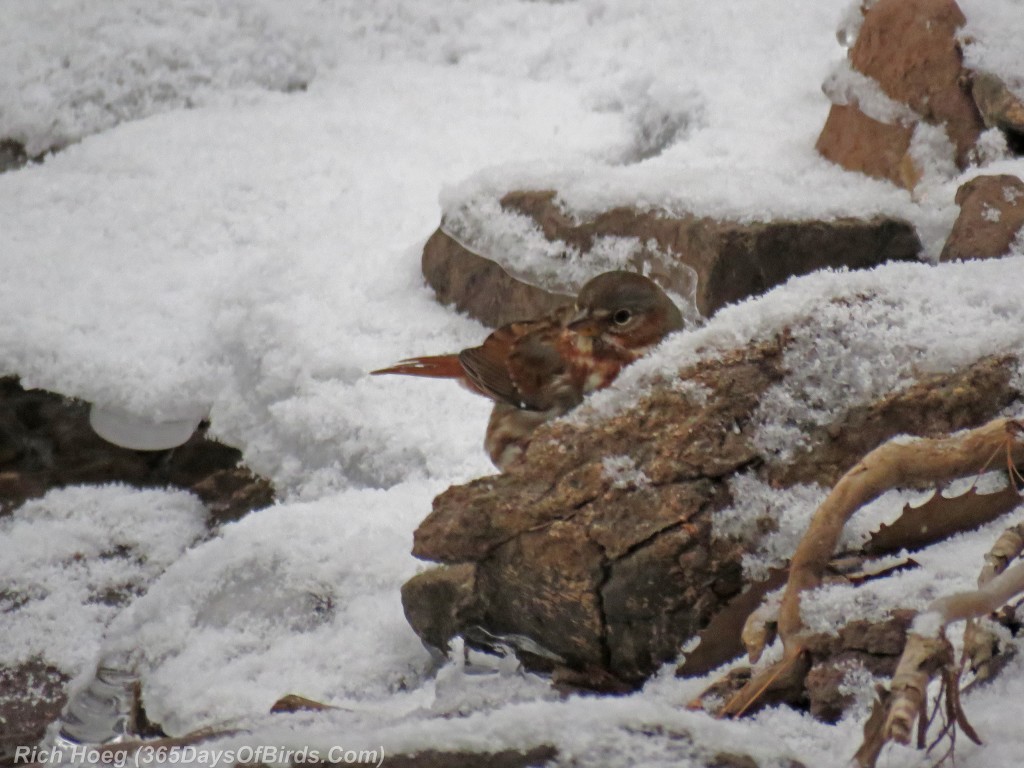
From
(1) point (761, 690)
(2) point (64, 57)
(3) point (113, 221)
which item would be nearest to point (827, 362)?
(1) point (761, 690)

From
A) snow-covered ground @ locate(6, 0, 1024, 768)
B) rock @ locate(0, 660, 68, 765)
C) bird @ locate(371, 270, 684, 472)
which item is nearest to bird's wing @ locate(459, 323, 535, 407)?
bird @ locate(371, 270, 684, 472)

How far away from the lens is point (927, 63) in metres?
4.06

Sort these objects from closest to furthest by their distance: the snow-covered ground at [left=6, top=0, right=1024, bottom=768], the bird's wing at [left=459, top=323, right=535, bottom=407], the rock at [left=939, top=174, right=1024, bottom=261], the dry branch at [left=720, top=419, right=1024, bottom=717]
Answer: the dry branch at [left=720, top=419, right=1024, bottom=717]
the snow-covered ground at [left=6, top=0, right=1024, bottom=768]
the bird's wing at [left=459, top=323, right=535, bottom=407]
the rock at [left=939, top=174, right=1024, bottom=261]

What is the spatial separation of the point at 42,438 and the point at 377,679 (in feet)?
6.88

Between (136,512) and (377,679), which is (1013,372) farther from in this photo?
(136,512)

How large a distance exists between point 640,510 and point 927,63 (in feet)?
8.47

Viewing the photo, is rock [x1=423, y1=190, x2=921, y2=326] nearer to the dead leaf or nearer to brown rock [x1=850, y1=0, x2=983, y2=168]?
brown rock [x1=850, y1=0, x2=983, y2=168]

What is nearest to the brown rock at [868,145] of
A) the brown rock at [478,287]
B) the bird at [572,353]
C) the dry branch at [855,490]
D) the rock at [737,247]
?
the rock at [737,247]

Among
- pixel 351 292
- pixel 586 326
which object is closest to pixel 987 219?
pixel 586 326

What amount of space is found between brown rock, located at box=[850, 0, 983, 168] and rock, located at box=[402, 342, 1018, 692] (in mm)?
2025

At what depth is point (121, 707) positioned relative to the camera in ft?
9.63

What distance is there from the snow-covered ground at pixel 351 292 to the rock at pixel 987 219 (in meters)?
0.28

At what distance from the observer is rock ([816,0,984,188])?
4.00 metres

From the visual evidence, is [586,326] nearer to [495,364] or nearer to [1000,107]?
[495,364]
